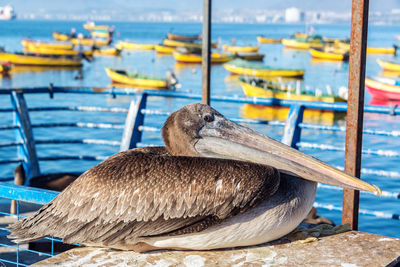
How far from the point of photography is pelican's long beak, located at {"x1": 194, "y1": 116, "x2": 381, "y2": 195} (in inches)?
110

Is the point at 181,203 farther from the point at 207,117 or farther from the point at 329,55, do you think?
the point at 329,55

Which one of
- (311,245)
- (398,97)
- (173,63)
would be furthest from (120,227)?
(173,63)

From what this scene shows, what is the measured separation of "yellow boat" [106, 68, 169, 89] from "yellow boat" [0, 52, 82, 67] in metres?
12.9

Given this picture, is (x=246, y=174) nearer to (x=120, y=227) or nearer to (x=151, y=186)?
(x=151, y=186)

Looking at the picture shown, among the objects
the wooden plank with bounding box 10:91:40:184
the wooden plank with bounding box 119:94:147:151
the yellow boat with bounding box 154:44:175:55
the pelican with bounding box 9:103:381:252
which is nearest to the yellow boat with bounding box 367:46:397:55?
the yellow boat with bounding box 154:44:175:55

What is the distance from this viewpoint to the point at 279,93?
2802 centimetres

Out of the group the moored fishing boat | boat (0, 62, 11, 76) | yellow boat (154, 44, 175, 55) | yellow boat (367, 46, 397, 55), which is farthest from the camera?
yellow boat (367, 46, 397, 55)

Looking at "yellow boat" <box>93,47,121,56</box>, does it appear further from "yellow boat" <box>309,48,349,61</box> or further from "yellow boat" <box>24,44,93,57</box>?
"yellow boat" <box>309,48,349,61</box>

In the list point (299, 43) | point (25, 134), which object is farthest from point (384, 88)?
point (299, 43)

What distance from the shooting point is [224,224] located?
2695mm

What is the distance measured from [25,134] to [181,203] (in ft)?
12.8

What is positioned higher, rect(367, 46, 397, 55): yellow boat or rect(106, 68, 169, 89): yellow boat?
rect(106, 68, 169, 89): yellow boat

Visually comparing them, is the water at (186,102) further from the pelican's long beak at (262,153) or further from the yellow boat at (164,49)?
the pelican's long beak at (262,153)

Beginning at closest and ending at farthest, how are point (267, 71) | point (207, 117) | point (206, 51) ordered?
point (207, 117) → point (206, 51) → point (267, 71)
